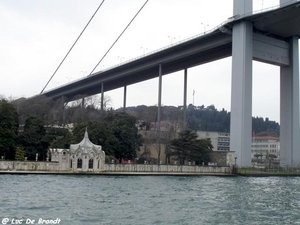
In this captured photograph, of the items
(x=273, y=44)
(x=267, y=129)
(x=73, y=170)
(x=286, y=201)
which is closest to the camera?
(x=286, y=201)

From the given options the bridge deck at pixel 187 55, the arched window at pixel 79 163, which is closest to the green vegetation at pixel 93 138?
the arched window at pixel 79 163

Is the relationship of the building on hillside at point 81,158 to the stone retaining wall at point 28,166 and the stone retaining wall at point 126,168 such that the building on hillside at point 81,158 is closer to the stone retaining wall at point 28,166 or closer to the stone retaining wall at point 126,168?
the stone retaining wall at point 126,168

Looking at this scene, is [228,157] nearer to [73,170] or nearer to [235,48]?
[235,48]

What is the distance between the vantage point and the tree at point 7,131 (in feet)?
145

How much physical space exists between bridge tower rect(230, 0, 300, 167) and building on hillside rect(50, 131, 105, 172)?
45.0 ft

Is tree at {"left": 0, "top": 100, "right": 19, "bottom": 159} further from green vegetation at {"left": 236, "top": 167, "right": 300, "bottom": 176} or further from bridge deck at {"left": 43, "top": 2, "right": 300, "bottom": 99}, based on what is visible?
bridge deck at {"left": 43, "top": 2, "right": 300, "bottom": 99}

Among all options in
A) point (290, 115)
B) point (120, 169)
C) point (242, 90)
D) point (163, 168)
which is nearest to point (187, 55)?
point (242, 90)

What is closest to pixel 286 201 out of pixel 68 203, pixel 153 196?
pixel 153 196

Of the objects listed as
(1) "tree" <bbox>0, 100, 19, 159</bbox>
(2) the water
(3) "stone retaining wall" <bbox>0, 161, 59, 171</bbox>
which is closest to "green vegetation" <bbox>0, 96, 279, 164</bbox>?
(1) "tree" <bbox>0, 100, 19, 159</bbox>

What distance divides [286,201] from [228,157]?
2404cm

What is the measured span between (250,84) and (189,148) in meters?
9.23

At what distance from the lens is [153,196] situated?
23797 mm

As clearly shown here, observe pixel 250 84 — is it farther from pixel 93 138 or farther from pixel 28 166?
pixel 28 166

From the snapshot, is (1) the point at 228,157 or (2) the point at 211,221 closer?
(2) the point at 211,221
